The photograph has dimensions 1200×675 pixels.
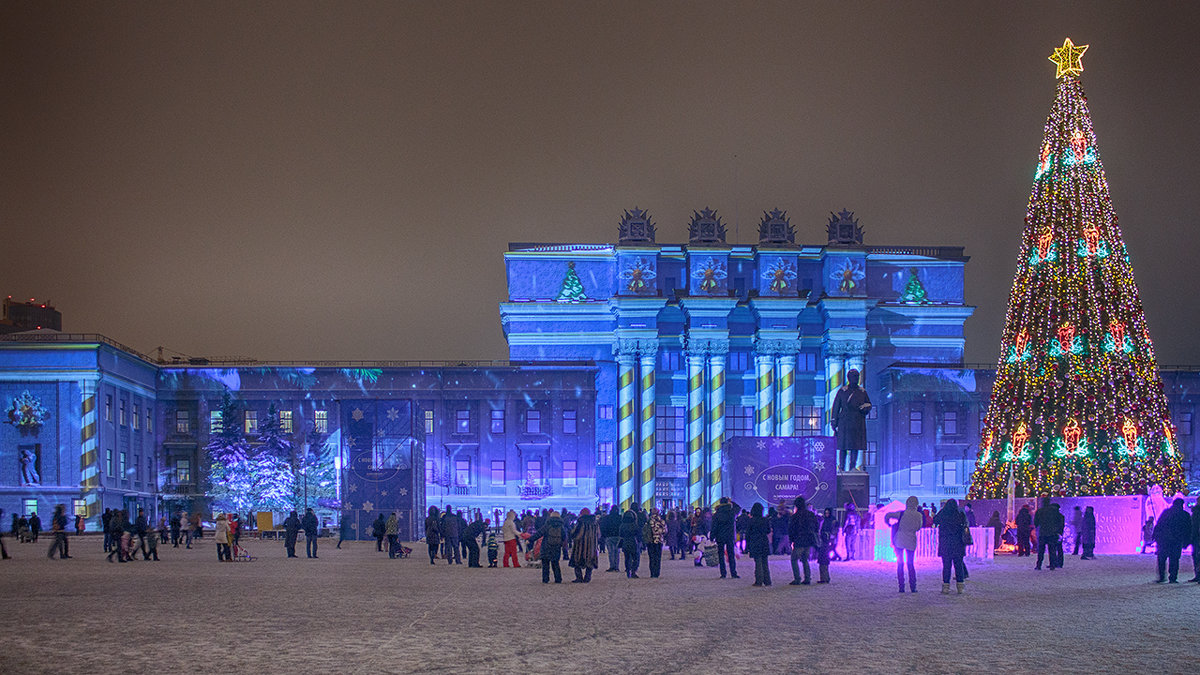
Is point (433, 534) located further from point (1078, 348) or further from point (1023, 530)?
point (1078, 348)

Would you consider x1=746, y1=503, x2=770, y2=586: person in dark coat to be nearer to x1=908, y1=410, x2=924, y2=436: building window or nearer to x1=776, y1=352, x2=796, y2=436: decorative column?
x1=776, y1=352, x2=796, y2=436: decorative column

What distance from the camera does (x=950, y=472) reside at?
82125 mm

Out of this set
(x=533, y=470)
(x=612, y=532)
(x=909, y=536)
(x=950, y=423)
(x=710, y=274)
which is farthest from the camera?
(x=710, y=274)

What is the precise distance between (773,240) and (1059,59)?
4751cm

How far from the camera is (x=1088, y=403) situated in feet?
128

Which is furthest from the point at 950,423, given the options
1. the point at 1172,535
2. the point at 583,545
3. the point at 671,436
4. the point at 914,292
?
the point at 583,545

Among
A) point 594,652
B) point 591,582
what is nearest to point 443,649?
point 594,652

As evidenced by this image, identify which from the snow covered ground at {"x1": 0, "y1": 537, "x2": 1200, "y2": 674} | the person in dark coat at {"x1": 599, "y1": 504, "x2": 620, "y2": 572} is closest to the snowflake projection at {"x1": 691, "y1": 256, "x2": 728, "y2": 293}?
the person in dark coat at {"x1": 599, "y1": 504, "x2": 620, "y2": 572}

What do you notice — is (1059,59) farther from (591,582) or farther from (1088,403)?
(591,582)

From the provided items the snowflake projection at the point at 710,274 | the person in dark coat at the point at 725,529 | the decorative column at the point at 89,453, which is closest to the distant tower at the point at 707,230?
the snowflake projection at the point at 710,274

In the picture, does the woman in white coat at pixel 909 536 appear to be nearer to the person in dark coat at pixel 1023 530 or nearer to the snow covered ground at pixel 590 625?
the snow covered ground at pixel 590 625

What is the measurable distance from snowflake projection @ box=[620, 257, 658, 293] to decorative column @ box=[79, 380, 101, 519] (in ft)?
106

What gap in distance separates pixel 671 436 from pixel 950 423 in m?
17.3

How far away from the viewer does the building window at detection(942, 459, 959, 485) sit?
82000 millimetres
